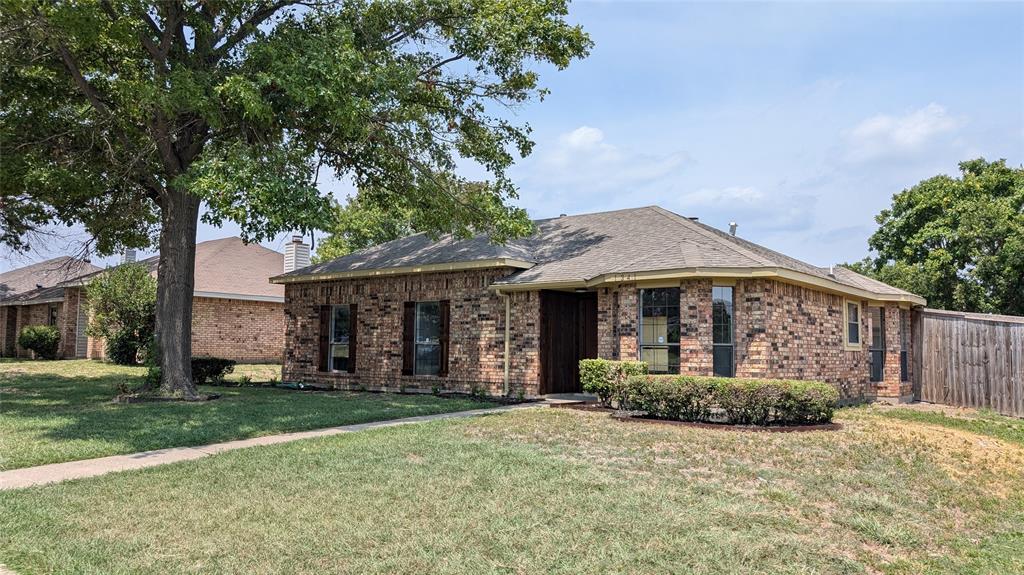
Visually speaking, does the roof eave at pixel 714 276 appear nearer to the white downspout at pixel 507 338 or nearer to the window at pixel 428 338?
A: the white downspout at pixel 507 338

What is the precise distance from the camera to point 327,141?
1406cm

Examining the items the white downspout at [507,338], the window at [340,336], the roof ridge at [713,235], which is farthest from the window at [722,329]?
the window at [340,336]

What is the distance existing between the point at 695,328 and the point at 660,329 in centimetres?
73

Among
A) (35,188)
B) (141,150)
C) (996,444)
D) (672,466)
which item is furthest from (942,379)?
(35,188)

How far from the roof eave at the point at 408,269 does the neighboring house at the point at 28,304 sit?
1447 centimetres

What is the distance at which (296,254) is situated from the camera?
26750mm

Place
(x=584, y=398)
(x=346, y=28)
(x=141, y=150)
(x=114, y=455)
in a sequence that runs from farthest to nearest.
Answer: (x=584, y=398) → (x=141, y=150) → (x=346, y=28) → (x=114, y=455)

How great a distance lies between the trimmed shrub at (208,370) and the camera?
57.3ft

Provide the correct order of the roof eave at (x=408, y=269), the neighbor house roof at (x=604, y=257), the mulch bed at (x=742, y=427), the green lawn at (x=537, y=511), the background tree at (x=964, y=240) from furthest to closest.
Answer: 1. the background tree at (x=964, y=240)
2. the roof eave at (x=408, y=269)
3. the neighbor house roof at (x=604, y=257)
4. the mulch bed at (x=742, y=427)
5. the green lawn at (x=537, y=511)

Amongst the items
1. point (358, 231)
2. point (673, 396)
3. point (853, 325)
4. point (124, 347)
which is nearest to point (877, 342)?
point (853, 325)

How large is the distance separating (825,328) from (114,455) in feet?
40.7

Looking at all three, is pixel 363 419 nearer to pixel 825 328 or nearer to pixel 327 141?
pixel 327 141

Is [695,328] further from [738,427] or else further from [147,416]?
[147,416]

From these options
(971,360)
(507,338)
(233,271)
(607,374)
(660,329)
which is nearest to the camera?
(607,374)
